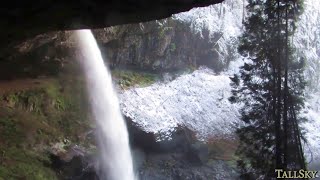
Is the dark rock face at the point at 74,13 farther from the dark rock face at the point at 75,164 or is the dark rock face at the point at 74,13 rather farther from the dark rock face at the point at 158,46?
the dark rock face at the point at 158,46

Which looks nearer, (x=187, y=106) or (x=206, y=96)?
(x=187, y=106)

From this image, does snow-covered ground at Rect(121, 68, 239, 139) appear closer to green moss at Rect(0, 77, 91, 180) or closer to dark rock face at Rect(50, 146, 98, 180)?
green moss at Rect(0, 77, 91, 180)

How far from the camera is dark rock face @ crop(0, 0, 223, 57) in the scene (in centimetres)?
391

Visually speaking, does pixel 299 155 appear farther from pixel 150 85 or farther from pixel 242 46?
pixel 150 85

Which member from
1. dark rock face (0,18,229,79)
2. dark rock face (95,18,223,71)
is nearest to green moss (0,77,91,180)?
dark rock face (0,18,229,79)

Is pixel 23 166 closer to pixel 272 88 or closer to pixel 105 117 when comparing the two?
pixel 105 117

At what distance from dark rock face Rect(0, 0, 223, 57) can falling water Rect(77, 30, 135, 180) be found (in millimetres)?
8091

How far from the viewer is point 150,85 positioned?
61.8ft

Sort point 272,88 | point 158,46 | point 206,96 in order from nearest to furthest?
point 272,88, point 158,46, point 206,96

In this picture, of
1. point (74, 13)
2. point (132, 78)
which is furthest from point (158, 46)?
point (74, 13)

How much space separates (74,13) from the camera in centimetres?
441

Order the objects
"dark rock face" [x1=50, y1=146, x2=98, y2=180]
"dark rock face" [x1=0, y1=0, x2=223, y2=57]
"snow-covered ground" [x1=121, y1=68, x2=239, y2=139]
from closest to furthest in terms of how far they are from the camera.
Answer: "dark rock face" [x1=0, y1=0, x2=223, y2=57] → "dark rock face" [x1=50, y1=146, x2=98, y2=180] → "snow-covered ground" [x1=121, y1=68, x2=239, y2=139]

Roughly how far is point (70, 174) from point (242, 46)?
6.46 m

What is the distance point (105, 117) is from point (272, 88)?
264 inches
